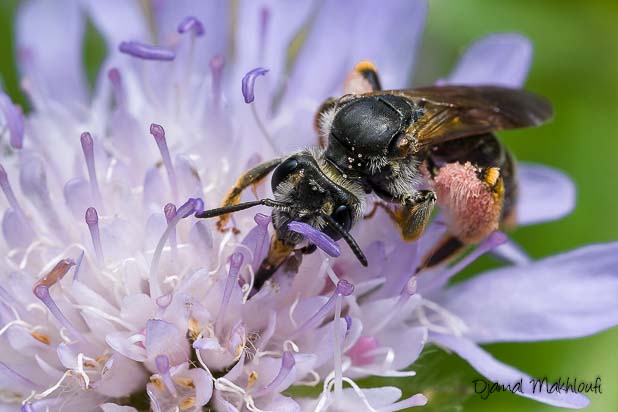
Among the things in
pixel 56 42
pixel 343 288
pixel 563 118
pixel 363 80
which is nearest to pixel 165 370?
pixel 343 288

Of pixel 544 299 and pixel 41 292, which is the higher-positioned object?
pixel 41 292

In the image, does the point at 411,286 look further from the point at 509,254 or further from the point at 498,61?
the point at 498,61

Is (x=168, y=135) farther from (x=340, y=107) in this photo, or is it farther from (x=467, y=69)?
(x=467, y=69)

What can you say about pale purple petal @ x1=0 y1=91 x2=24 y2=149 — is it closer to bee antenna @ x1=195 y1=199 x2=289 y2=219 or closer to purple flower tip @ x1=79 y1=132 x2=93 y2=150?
purple flower tip @ x1=79 y1=132 x2=93 y2=150

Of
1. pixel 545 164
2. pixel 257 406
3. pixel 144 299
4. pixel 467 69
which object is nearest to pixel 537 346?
pixel 545 164

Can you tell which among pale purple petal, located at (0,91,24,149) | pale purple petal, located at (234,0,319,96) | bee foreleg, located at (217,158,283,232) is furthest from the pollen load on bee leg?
pale purple petal, located at (0,91,24,149)

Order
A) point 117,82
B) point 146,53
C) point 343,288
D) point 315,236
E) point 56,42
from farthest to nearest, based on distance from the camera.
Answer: point 56,42 < point 117,82 < point 146,53 < point 343,288 < point 315,236
